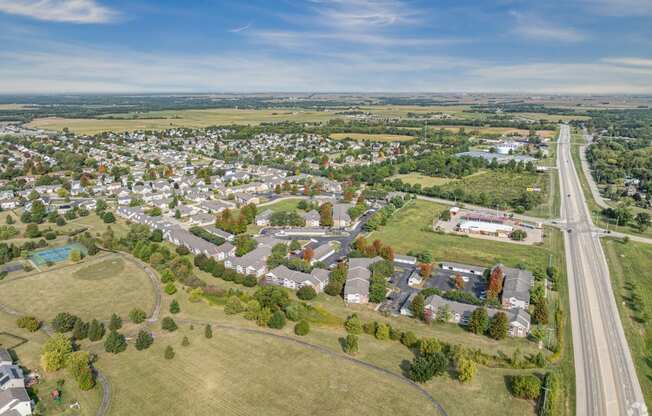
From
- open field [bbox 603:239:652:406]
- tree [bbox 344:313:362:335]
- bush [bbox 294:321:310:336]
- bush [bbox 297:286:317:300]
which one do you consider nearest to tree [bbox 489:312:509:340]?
open field [bbox 603:239:652:406]

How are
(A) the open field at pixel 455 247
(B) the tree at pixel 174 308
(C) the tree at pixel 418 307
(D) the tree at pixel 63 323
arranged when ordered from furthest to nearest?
1. (A) the open field at pixel 455 247
2. (B) the tree at pixel 174 308
3. (C) the tree at pixel 418 307
4. (D) the tree at pixel 63 323

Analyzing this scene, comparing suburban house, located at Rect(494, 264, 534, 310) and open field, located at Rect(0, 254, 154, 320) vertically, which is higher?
suburban house, located at Rect(494, 264, 534, 310)

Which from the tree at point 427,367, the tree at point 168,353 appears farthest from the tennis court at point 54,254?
the tree at point 427,367

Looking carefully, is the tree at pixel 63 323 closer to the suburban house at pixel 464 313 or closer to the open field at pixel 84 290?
the open field at pixel 84 290

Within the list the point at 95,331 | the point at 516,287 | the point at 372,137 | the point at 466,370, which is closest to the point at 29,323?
the point at 95,331

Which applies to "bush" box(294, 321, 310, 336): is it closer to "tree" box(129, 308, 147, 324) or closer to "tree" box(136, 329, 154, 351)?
"tree" box(136, 329, 154, 351)

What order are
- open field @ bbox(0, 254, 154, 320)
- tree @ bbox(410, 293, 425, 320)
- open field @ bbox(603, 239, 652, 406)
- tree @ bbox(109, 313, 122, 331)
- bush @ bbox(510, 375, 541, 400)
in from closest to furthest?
bush @ bbox(510, 375, 541, 400)
open field @ bbox(603, 239, 652, 406)
tree @ bbox(109, 313, 122, 331)
tree @ bbox(410, 293, 425, 320)
open field @ bbox(0, 254, 154, 320)
